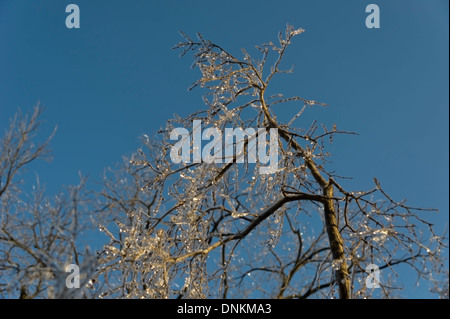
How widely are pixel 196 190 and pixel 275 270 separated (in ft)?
15.4

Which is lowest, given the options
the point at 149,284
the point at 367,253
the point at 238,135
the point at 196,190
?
the point at 149,284

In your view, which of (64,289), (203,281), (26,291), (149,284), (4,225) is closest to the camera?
(64,289)

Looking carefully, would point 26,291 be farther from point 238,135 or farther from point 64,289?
point 64,289

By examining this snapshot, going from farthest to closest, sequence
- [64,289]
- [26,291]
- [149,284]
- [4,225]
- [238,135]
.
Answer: [4,225]
[26,291]
[238,135]
[149,284]
[64,289]

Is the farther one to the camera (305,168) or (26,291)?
(26,291)

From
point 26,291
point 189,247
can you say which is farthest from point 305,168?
point 26,291

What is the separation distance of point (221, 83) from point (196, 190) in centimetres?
104

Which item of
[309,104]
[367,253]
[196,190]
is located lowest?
[367,253]

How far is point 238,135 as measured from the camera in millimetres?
3652

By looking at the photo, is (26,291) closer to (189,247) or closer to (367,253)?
(189,247)

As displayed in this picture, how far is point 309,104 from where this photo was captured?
3.79m
